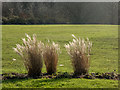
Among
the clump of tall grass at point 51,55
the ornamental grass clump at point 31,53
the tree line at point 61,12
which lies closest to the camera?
the ornamental grass clump at point 31,53

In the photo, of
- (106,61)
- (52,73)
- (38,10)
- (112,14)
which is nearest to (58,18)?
(38,10)

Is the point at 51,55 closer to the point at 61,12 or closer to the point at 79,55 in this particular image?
the point at 79,55

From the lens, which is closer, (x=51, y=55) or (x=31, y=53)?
(x=31, y=53)

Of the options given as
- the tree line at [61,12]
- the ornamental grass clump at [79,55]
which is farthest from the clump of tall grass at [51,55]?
the tree line at [61,12]

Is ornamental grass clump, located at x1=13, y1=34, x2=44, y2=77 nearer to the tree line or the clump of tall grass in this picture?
the clump of tall grass

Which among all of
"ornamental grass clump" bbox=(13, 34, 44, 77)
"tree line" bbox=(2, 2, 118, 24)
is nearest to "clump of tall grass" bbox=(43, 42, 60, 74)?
"ornamental grass clump" bbox=(13, 34, 44, 77)

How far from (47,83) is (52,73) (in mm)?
1061

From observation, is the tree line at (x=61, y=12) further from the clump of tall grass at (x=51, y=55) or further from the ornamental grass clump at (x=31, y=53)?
the ornamental grass clump at (x=31, y=53)

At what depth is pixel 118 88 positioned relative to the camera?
6.28m

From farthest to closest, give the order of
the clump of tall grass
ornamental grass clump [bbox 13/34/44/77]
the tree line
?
the tree line < the clump of tall grass < ornamental grass clump [bbox 13/34/44/77]

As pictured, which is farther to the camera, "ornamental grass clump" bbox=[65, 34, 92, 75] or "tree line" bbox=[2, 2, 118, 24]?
"tree line" bbox=[2, 2, 118, 24]

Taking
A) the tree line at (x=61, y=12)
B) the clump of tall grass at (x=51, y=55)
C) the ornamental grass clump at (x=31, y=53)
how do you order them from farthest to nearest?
the tree line at (x=61, y=12)
the clump of tall grass at (x=51, y=55)
the ornamental grass clump at (x=31, y=53)

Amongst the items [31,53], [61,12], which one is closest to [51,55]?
[31,53]

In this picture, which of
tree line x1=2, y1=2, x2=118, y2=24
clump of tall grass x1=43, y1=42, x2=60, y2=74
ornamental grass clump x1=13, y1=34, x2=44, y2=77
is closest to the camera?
ornamental grass clump x1=13, y1=34, x2=44, y2=77
